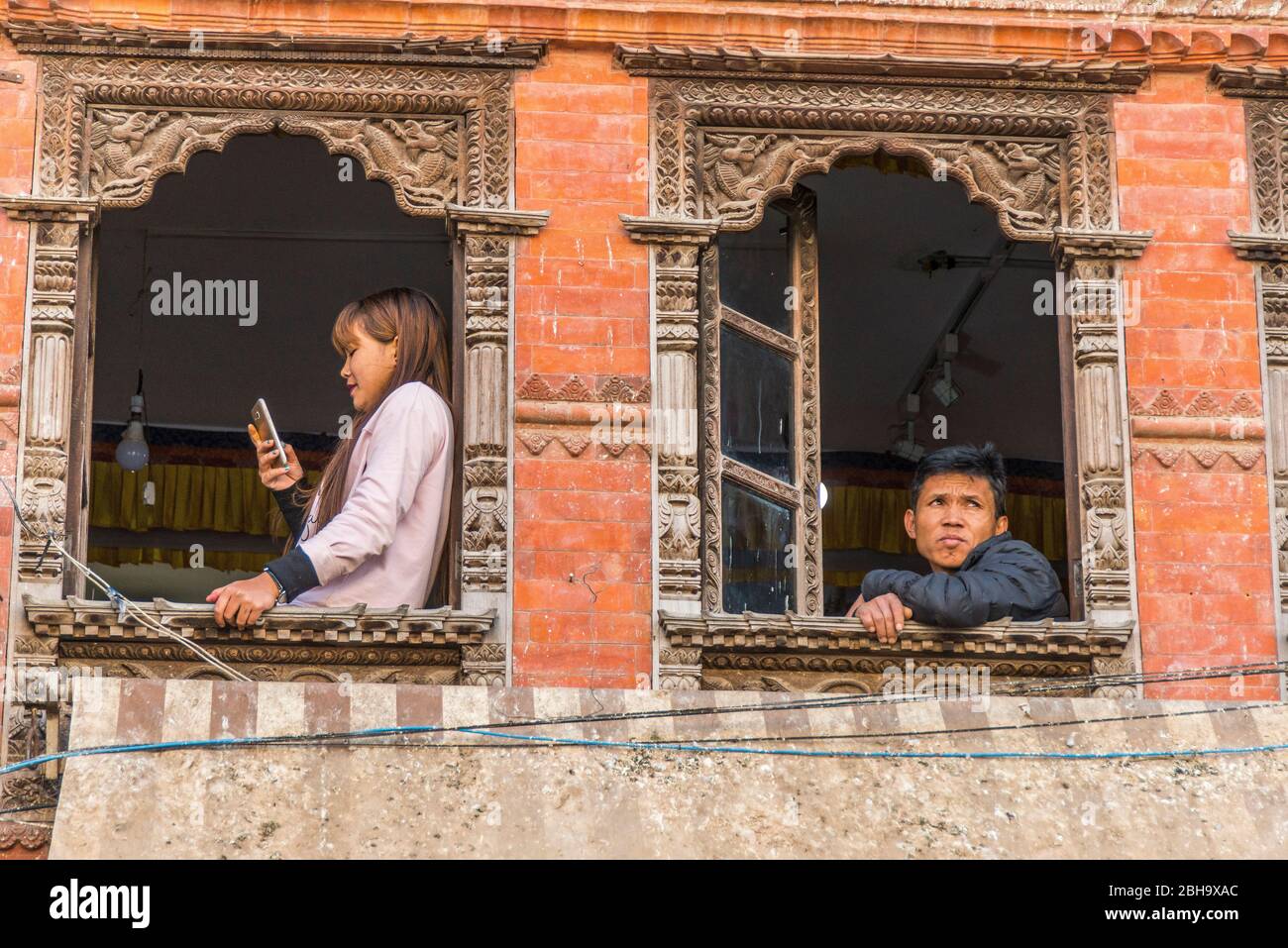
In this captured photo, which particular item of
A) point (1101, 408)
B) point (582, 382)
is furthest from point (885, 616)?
point (582, 382)

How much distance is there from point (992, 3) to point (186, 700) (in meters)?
5.94

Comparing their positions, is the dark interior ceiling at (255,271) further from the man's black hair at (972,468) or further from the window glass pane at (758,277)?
the man's black hair at (972,468)

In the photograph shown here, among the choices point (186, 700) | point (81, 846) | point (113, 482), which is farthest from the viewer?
point (113, 482)

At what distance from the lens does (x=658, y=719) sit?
11102mm

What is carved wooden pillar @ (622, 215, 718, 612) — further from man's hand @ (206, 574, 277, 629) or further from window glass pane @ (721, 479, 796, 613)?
man's hand @ (206, 574, 277, 629)

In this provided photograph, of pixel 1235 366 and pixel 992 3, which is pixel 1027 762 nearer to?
pixel 1235 366

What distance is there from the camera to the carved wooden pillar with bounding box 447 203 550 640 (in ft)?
42.1

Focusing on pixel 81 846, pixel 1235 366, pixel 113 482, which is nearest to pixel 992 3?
pixel 1235 366

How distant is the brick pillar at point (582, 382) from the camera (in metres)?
12.7

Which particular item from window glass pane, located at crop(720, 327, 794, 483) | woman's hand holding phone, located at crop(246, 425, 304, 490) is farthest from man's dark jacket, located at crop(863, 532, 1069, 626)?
woman's hand holding phone, located at crop(246, 425, 304, 490)

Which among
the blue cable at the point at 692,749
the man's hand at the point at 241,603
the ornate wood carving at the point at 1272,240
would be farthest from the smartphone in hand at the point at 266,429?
the ornate wood carving at the point at 1272,240

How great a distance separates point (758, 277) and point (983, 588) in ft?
8.01

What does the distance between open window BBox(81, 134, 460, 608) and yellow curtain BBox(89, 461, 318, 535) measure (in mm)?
10

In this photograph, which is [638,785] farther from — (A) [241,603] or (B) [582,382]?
(B) [582,382]
